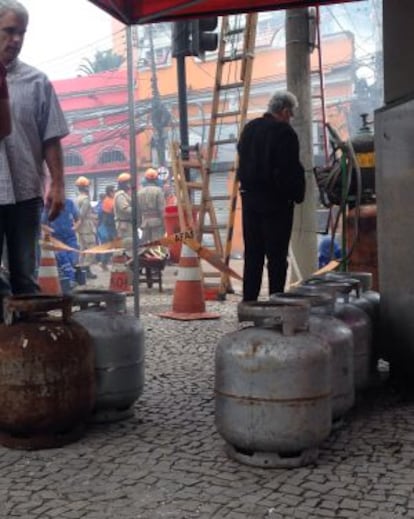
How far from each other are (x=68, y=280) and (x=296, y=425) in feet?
27.7

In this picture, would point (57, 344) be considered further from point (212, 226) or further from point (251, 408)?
point (212, 226)

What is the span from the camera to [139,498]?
236 cm

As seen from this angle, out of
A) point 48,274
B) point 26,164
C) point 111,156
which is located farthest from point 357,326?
point 111,156

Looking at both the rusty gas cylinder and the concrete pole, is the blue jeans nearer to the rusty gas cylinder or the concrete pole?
the rusty gas cylinder

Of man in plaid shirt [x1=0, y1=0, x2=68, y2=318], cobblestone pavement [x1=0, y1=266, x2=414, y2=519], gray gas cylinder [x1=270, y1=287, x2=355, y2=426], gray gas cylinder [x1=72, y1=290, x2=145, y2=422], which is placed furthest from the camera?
man in plaid shirt [x1=0, y1=0, x2=68, y2=318]

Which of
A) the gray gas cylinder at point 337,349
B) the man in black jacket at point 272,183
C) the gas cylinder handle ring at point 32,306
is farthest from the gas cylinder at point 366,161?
the gas cylinder handle ring at point 32,306

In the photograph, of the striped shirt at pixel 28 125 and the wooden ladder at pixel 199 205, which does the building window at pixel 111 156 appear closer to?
the wooden ladder at pixel 199 205

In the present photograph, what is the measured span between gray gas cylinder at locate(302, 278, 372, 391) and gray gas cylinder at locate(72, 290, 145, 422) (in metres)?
1.01

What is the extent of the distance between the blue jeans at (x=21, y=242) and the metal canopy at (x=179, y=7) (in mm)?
2086

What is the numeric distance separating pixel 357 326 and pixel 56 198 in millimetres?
1724

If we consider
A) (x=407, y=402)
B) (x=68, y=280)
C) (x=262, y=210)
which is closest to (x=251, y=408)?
(x=407, y=402)

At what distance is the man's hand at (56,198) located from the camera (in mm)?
3615

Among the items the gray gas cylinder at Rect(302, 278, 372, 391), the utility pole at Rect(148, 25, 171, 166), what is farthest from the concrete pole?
the utility pole at Rect(148, 25, 171, 166)

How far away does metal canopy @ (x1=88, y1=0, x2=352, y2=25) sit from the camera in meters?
5.18
